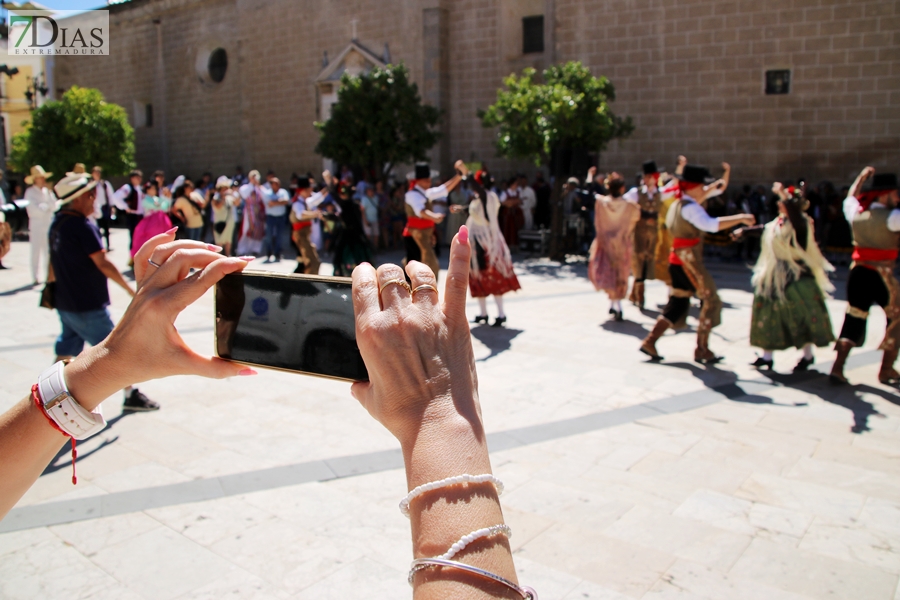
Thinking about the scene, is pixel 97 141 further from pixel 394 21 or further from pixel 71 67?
pixel 71 67

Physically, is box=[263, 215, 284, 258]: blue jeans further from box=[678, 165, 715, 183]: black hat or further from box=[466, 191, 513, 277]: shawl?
box=[678, 165, 715, 183]: black hat

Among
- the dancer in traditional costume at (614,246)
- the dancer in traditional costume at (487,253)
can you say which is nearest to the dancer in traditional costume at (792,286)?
the dancer in traditional costume at (614,246)

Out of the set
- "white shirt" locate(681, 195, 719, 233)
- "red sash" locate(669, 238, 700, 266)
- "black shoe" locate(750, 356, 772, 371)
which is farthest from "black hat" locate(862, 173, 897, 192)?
"black shoe" locate(750, 356, 772, 371)

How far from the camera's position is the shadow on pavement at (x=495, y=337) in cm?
716

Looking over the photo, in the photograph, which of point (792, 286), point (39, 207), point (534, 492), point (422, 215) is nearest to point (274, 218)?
point (39, 207)

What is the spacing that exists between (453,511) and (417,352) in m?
0.27

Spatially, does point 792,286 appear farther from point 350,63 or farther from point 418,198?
point 350,63

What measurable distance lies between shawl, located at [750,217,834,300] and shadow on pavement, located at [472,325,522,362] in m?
2.58

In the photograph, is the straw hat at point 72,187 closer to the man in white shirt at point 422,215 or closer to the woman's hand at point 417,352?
the man in white shirt at point 422,215

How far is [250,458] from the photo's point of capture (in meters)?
4.22

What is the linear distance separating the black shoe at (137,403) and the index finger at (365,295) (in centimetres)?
449

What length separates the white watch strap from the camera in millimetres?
1282

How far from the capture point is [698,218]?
629 centimetres

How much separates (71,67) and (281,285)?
3581cm
